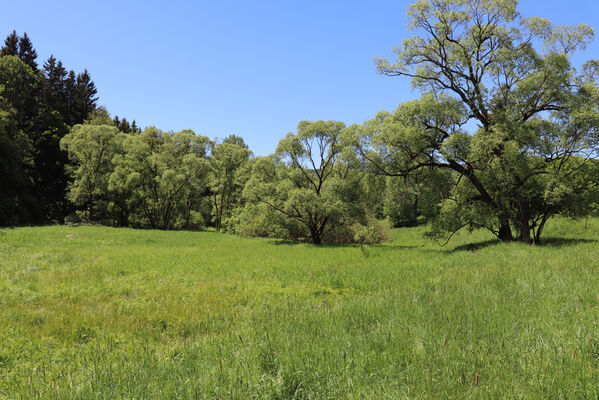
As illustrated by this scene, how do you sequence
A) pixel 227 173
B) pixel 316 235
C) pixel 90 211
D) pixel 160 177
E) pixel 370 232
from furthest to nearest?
pixel 227 173 < pixel 160 177 < pixel 90 211 < pixel 316 235 < pixel 370 232

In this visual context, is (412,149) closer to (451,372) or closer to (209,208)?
(451,372)

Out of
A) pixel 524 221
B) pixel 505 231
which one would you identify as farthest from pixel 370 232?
pixel 524 221

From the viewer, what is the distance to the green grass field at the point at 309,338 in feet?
10.2

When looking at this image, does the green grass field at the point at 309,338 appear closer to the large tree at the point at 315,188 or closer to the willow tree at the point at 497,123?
the willow tree at the point at 497,123

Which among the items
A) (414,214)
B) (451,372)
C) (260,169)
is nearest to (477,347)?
(451,372)

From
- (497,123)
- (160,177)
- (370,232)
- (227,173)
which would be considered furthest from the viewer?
(227,173)

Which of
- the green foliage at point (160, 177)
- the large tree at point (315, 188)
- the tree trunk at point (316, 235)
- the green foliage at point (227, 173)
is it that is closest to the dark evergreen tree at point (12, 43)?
the green foliage at point (160, 177)

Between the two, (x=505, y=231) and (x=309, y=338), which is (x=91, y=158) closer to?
(x=309, y=338)

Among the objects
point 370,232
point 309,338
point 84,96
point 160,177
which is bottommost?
point 309,338

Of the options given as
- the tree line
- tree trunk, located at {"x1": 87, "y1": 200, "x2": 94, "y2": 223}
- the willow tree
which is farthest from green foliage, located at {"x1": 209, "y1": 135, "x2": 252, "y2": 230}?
the willow tree

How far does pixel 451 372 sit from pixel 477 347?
3.05ft

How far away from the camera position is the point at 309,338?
4.32 m

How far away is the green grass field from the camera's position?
3121 mm

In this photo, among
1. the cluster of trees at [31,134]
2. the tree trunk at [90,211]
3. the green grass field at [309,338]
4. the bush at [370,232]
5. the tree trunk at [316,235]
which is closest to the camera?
the green grass field at [309,338]
